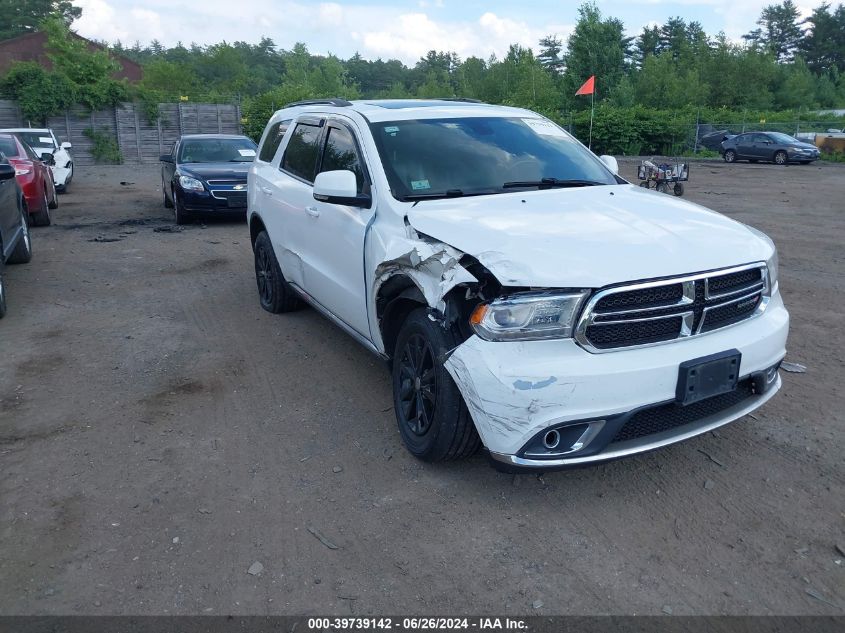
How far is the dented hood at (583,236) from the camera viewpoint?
3174 mm

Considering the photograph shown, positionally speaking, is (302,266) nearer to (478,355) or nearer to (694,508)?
(478,355)

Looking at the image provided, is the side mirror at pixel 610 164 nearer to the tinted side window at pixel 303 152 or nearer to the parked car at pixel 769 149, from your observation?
the tinted side window at pixel 303 152

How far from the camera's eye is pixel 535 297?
10.4 feet

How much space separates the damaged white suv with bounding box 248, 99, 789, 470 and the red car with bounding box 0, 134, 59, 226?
29.7ft

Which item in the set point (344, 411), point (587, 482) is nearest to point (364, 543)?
point (587, 482)

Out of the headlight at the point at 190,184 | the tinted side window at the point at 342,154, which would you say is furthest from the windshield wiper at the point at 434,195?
the headlight at the point at 190,184

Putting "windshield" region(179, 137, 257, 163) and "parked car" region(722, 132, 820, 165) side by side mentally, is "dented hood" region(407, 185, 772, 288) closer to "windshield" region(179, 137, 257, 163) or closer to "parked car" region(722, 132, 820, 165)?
"windshield" region(179, 137, 257, 163)

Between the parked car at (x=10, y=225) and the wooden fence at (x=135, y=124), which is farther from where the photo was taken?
the wooden fence at (x=135, y=124)

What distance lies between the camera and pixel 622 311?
10.4ft

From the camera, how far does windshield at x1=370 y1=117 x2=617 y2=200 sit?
14.4 feet

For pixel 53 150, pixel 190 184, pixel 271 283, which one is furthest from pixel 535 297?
pixel 53 150

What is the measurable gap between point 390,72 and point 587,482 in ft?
438

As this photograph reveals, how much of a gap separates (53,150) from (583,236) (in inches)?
696

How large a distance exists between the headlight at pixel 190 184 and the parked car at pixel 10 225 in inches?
125
